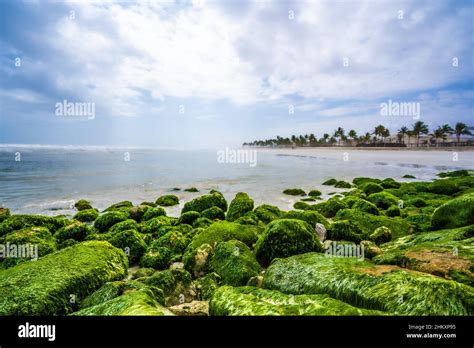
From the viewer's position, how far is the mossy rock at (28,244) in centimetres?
588

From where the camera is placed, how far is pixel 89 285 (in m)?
4.32

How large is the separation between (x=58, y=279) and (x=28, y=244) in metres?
3.31

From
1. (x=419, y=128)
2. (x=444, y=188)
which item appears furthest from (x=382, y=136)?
(x=444, y=188)

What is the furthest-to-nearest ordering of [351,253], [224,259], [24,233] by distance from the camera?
1. [24,233]
2. [351,253]
3. [224,259]

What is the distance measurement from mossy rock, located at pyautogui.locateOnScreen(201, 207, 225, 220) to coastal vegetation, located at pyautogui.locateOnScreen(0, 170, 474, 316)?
62.1 inches

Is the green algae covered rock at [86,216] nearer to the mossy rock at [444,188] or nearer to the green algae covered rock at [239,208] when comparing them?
the green algae covered rock at [239,208]

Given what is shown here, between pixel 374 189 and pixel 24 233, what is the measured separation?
51.4 feet

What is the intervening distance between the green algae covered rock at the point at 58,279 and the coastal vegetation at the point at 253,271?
0.05 ft

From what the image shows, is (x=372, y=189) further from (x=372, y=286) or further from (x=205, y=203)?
(x=372, y=286)

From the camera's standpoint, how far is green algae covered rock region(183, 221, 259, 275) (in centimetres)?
538

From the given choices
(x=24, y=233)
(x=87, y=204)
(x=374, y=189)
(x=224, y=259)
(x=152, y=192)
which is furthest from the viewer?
(x=152, y=192)
